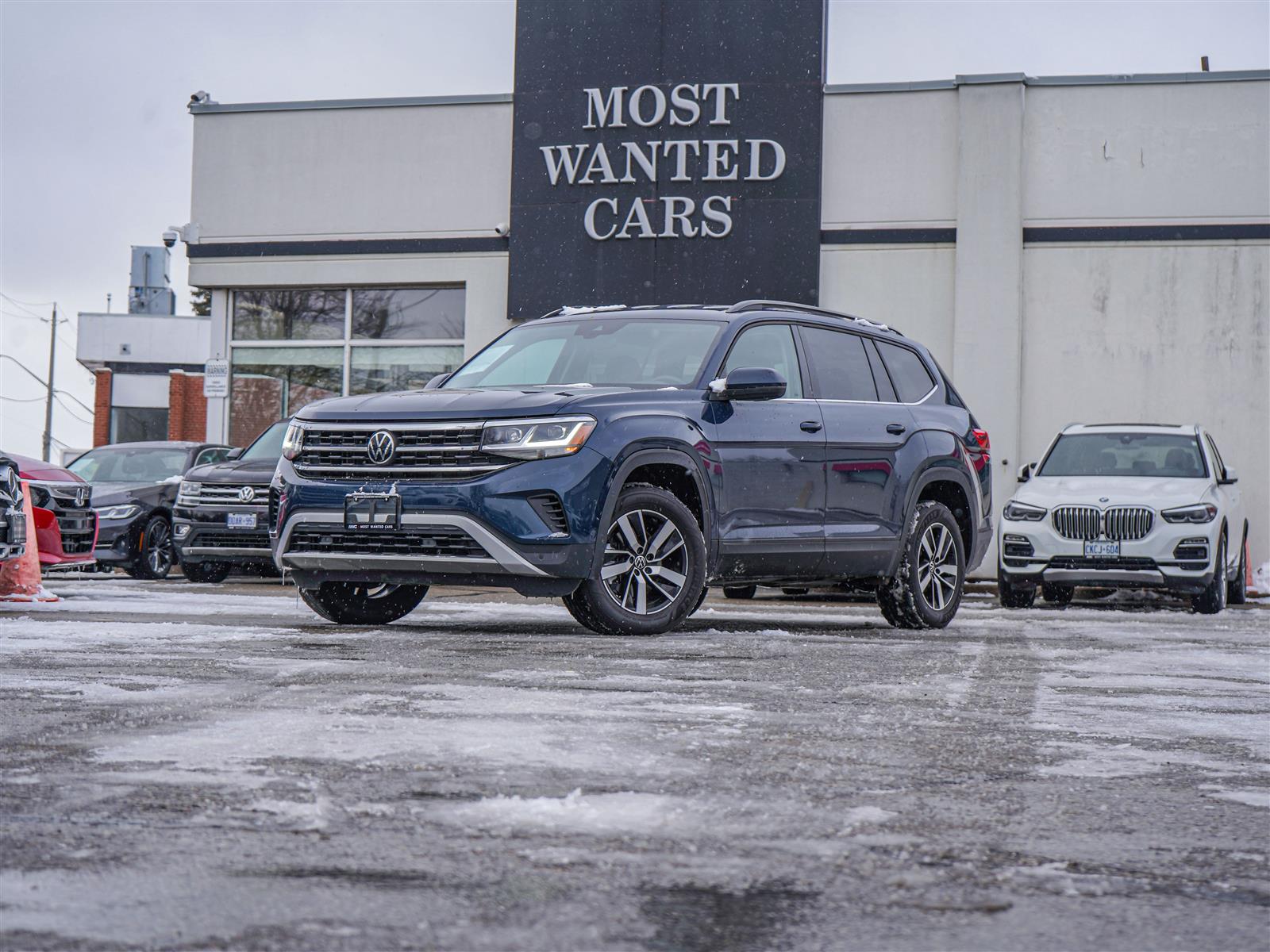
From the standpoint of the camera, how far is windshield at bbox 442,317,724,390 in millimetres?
9273

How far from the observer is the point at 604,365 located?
9375mm

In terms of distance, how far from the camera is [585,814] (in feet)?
11.9

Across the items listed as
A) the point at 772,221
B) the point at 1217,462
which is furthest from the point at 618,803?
the point at 772,221

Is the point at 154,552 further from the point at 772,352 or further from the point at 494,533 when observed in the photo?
the point at 494,533

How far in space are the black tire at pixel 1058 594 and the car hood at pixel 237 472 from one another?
279 inches

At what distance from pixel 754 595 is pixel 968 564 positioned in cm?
552

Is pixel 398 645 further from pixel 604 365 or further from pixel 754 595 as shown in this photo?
pixel 754 595

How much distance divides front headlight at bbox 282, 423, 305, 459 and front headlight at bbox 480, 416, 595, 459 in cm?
115

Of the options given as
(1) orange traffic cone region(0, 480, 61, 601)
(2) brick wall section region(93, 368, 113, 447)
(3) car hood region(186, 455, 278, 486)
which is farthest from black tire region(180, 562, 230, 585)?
(2) brick wall section region(93, 368, 113, 447)

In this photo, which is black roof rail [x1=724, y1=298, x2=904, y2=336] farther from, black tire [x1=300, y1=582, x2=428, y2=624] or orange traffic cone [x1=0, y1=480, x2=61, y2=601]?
orange traffic cone [x1=0, y1=480, x2=61, y2=601]

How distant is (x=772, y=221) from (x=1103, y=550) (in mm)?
8843

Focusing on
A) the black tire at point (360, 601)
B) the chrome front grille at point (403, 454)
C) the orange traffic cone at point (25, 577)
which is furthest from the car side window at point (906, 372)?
the orange traffic cone at point (25, 577)

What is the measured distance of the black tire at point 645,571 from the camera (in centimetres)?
847

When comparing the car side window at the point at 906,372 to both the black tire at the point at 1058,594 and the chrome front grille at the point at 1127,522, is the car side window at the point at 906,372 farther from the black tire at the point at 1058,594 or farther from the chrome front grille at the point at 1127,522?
the black tire at the point at 1058,594
